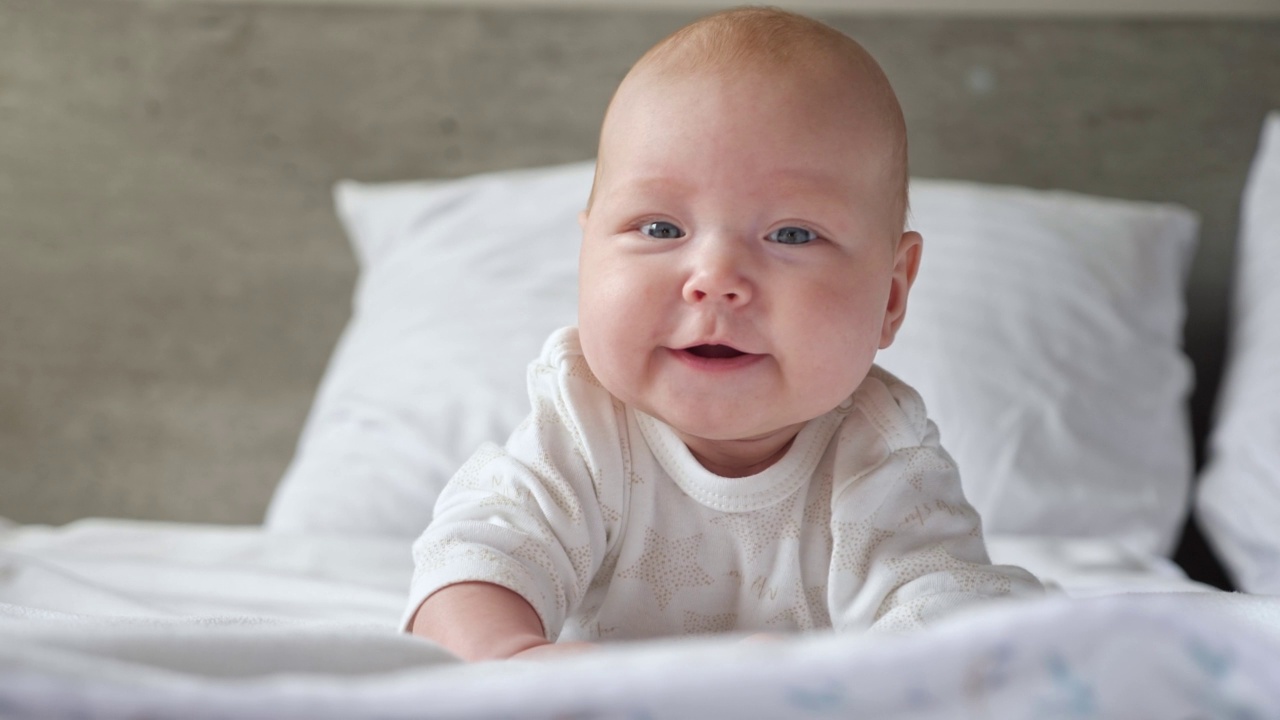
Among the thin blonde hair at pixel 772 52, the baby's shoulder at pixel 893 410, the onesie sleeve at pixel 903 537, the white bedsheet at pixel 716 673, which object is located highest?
the thin blonde hair at pixel 772 52

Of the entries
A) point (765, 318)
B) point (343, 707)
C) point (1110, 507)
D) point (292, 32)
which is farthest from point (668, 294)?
point (292, 32)

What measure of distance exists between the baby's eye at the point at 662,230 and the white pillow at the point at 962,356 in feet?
2.37

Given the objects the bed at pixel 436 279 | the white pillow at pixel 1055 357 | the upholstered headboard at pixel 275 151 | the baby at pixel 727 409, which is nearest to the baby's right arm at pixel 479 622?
the baby at pixel 727 409

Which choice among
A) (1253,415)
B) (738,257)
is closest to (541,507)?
(738,257)

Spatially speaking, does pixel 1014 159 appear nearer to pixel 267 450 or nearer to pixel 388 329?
pixel 388 329

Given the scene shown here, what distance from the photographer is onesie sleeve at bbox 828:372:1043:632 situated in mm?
815

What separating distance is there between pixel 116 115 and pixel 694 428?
1.58 meters

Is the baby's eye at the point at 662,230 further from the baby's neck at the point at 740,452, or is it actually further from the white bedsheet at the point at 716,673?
the white bedsheet at the point at 716,673

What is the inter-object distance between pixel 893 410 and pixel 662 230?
234mm

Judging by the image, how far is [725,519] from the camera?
2.82 feet

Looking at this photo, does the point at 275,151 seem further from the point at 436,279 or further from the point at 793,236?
the point at 793,236

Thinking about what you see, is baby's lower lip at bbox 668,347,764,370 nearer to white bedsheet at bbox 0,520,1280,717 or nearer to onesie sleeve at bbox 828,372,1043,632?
onesie sleeve at bbox 828,372,1043,632

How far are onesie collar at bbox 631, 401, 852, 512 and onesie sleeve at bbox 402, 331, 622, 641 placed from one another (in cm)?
3

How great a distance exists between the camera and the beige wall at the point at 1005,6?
182cm
